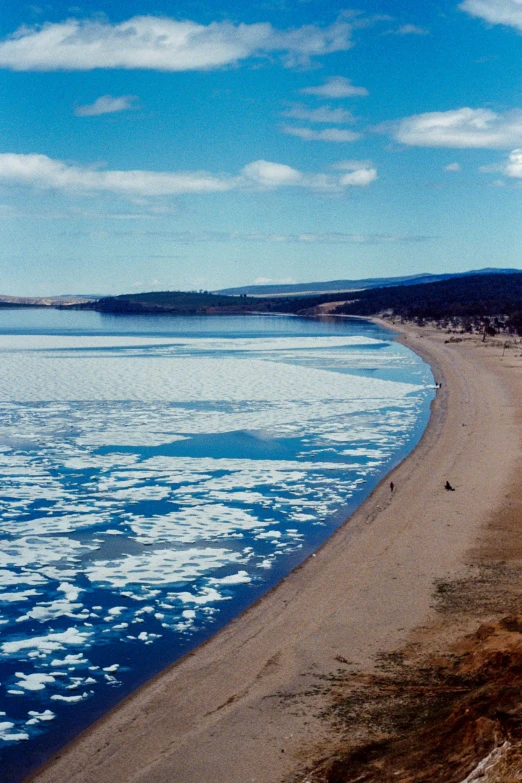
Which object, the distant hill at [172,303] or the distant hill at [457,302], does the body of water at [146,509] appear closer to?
the distant hill at [457,302]

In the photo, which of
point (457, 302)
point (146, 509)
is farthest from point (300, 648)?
point (457, 302)

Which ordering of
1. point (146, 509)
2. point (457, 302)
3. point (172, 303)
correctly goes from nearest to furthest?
1. point (146, 509)
2. point (457, 302)
3. point (172, 303)

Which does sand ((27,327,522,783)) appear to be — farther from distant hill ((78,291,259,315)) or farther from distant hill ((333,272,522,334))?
distant hill ((78,291,259,315))

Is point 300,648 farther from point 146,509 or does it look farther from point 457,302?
point 457,302

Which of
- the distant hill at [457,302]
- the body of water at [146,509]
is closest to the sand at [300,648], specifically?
the body of water at [146,509]

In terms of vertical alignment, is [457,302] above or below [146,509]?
above

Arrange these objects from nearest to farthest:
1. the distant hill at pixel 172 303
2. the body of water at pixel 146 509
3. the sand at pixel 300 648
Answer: the sand at pixel 300 648 → the body of water at pixel 146 509 → the distant hill at pixel 172 303

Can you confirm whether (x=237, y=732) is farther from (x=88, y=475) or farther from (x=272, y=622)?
(x=88, y=475)
